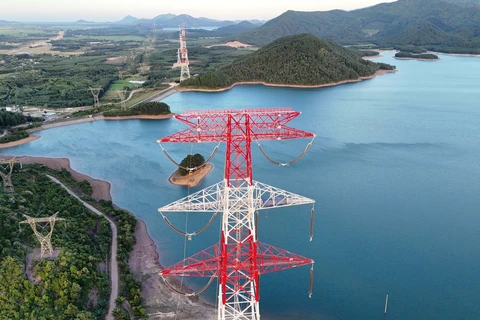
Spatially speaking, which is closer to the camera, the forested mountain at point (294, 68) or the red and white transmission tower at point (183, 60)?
the red and white transmission tower at point (183, 60)

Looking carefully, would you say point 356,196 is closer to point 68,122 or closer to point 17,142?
point 17,142

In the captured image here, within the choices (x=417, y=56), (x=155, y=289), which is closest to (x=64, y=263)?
(x=155, y=289)

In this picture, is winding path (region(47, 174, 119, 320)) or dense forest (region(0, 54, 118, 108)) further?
dense forest (region(0, 54, 118, 108))

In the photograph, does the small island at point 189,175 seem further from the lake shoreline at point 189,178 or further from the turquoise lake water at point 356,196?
the turquoise lake water at point 356,196

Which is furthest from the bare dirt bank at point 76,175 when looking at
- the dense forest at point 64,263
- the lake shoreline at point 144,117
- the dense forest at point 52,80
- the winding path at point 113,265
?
the dense forest at point 52,80

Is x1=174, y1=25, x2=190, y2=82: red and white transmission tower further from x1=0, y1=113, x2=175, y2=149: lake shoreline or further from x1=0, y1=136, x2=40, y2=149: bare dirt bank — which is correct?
x1=0, y1=136, x2=40, y2=149: bare dirt bank

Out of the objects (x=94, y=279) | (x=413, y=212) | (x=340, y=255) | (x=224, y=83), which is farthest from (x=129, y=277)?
(x=224, y=83)

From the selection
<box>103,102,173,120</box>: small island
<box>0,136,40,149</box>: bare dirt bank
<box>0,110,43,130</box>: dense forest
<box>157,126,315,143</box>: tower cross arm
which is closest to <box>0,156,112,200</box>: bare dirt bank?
<box>0,136,40,149</box>: bare dirt bank
